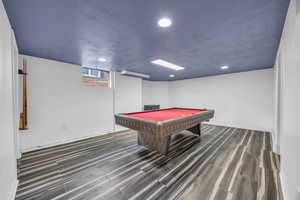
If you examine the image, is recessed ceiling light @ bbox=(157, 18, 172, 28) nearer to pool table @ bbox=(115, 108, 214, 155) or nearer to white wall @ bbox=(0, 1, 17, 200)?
pool table @ bbox=(115, 108, 214, 155)

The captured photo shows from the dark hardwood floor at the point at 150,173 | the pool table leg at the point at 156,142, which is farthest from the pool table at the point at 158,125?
the dark hardwood floor at the point at 150,173

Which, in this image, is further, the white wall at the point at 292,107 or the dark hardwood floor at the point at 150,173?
the dark hardwood floor at the point at 150,173

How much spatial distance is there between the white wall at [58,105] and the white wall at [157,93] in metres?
3.21

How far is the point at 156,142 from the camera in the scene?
2.68 metres

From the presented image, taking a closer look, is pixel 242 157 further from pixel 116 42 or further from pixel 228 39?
pixel 116 42

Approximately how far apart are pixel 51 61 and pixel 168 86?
5.66 m

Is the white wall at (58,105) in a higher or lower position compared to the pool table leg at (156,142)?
higher

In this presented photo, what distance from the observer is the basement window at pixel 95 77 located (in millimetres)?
3959

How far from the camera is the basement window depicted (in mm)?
3959

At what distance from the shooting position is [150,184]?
5.63ft

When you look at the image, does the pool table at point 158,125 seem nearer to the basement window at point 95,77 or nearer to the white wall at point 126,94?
the white wall at point 126,94

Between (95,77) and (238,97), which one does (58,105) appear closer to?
(95,77)

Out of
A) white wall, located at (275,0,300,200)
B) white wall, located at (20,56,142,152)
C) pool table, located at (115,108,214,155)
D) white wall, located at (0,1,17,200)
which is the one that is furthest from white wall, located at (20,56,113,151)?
white wall, located at (275,0,300,200)

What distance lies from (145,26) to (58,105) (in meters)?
3.27
